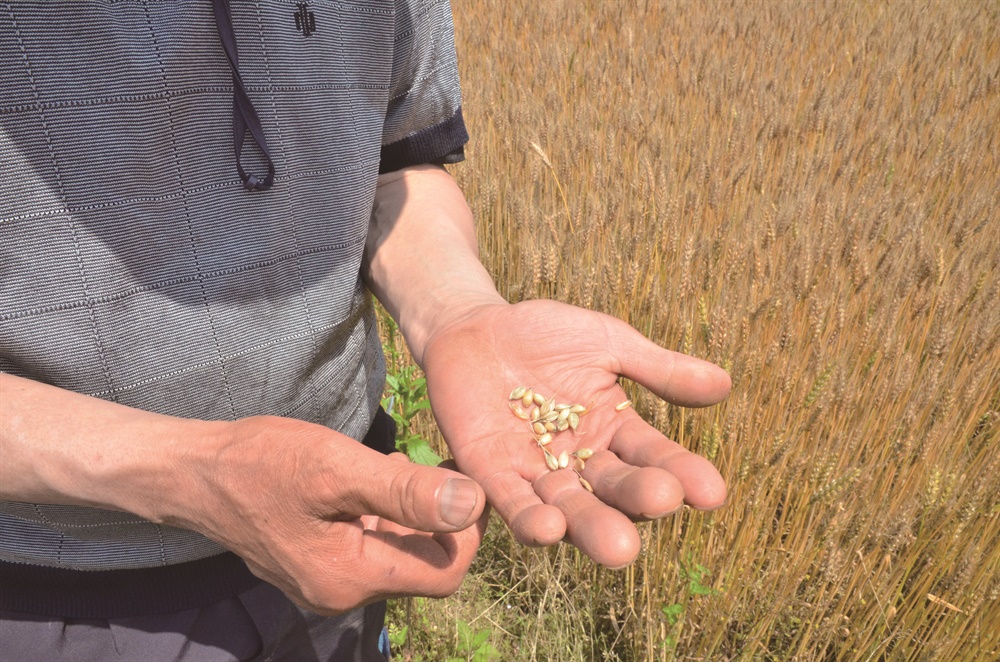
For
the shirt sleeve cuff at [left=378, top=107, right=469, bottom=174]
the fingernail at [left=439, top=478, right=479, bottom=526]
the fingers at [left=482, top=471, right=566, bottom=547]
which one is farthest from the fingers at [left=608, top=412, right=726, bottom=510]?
the shirt sleeve cuff at [left=378, top=107, right=469, bottom=174]

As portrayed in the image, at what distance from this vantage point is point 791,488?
5.02 feet

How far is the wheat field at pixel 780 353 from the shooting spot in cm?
149

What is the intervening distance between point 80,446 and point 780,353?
142 centimetres

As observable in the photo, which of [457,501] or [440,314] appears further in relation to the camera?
[440,314]

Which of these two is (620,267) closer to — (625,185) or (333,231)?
(625,185)

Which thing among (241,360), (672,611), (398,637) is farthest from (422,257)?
(398,637)

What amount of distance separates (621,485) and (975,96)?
3.17 m

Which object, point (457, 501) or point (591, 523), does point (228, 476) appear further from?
point (591, 523)

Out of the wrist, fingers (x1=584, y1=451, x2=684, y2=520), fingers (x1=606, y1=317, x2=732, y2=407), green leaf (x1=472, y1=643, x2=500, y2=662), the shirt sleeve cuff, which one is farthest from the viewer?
green leaf (x1=472, y1=643, x2=500, y2=662)

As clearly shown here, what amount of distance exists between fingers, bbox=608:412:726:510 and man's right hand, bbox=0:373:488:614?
28cm

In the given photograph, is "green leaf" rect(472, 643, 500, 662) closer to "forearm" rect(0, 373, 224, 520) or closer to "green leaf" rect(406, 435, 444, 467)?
"green leaf" rect(406, 435, 444, 467)

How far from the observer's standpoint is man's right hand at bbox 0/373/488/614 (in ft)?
2.33

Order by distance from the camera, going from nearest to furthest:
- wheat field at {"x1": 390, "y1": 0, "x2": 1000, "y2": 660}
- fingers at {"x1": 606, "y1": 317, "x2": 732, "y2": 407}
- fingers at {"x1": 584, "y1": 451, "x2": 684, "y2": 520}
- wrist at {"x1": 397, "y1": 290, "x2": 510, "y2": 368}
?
1. fingers at {"x1": 584, "y1": 451, "x2": 684, "y2": 520}
2. fingers at {"x1": 606, "y1": 317, "x2": 732, "y2": 407}
3. wrist at {"x1": 397, "y1": 290, "x2": 510, "y2": 368}
4. wheat field at {"x1": 390, "y1": 0, "x2": 1000, "y2": 660}

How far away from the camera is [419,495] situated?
0.70 m
